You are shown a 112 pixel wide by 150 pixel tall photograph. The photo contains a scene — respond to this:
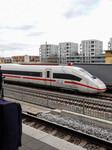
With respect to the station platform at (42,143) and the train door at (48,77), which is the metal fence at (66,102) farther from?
the train door at (48,77)

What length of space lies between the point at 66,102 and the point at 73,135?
293 centimetres

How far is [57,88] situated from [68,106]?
6.39 m

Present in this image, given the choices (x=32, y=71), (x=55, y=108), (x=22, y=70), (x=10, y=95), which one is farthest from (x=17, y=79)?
(x=55, y=108)

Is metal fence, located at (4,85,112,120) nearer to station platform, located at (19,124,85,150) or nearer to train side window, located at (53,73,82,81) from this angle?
station platform, located at (19,124,85,150)

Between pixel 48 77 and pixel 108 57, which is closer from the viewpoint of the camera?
pixel 48 77

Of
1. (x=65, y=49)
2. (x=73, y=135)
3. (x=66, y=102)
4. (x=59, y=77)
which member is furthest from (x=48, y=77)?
(x=65, y=49)

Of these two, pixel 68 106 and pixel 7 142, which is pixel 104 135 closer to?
pixel 68 106

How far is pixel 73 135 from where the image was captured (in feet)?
18.0

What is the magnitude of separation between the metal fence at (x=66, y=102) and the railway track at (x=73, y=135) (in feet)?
5.81

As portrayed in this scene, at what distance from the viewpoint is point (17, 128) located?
7.48 feet

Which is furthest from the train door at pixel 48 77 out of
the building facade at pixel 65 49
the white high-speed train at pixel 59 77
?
the building facade at pixel 65 49

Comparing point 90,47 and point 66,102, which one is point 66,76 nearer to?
point 66,102

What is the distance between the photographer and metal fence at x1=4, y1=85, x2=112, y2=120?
23.1ft

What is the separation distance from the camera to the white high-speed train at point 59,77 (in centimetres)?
1245
